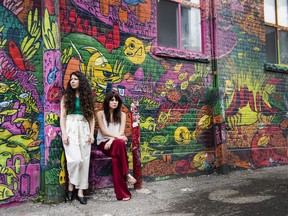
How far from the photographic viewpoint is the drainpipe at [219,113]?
656 cm

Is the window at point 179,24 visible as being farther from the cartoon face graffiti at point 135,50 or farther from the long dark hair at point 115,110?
the long dark hair at point 115,110

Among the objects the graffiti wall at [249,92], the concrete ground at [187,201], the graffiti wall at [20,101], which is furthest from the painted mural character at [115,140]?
the graffiti wall at [249,92]

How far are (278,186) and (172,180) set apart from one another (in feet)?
5.77

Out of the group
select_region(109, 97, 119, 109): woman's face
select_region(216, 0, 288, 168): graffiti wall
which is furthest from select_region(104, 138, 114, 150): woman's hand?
select_region(216, 0, 288, 168): graffiti wall

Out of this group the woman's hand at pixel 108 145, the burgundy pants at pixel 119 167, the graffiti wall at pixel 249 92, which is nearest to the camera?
the burgundy pants at pixel 119 167

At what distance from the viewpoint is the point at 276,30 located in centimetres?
826

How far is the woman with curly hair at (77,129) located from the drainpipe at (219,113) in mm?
2862

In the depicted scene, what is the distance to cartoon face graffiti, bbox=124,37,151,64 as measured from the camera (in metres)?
5.74

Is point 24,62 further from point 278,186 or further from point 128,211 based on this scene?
point 278,186

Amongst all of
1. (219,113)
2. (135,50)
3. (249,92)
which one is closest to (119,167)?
(135,50)

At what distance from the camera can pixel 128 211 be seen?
4129 millimetres

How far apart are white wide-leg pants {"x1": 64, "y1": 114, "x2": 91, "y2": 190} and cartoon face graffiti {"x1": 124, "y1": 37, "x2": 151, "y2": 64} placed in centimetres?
159

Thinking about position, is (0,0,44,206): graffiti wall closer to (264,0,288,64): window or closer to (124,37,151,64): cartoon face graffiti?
(124,37,151,64): cartoon face graffiti

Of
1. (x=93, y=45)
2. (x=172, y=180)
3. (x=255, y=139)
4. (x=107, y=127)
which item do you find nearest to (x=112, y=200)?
(x=107, y=127)
